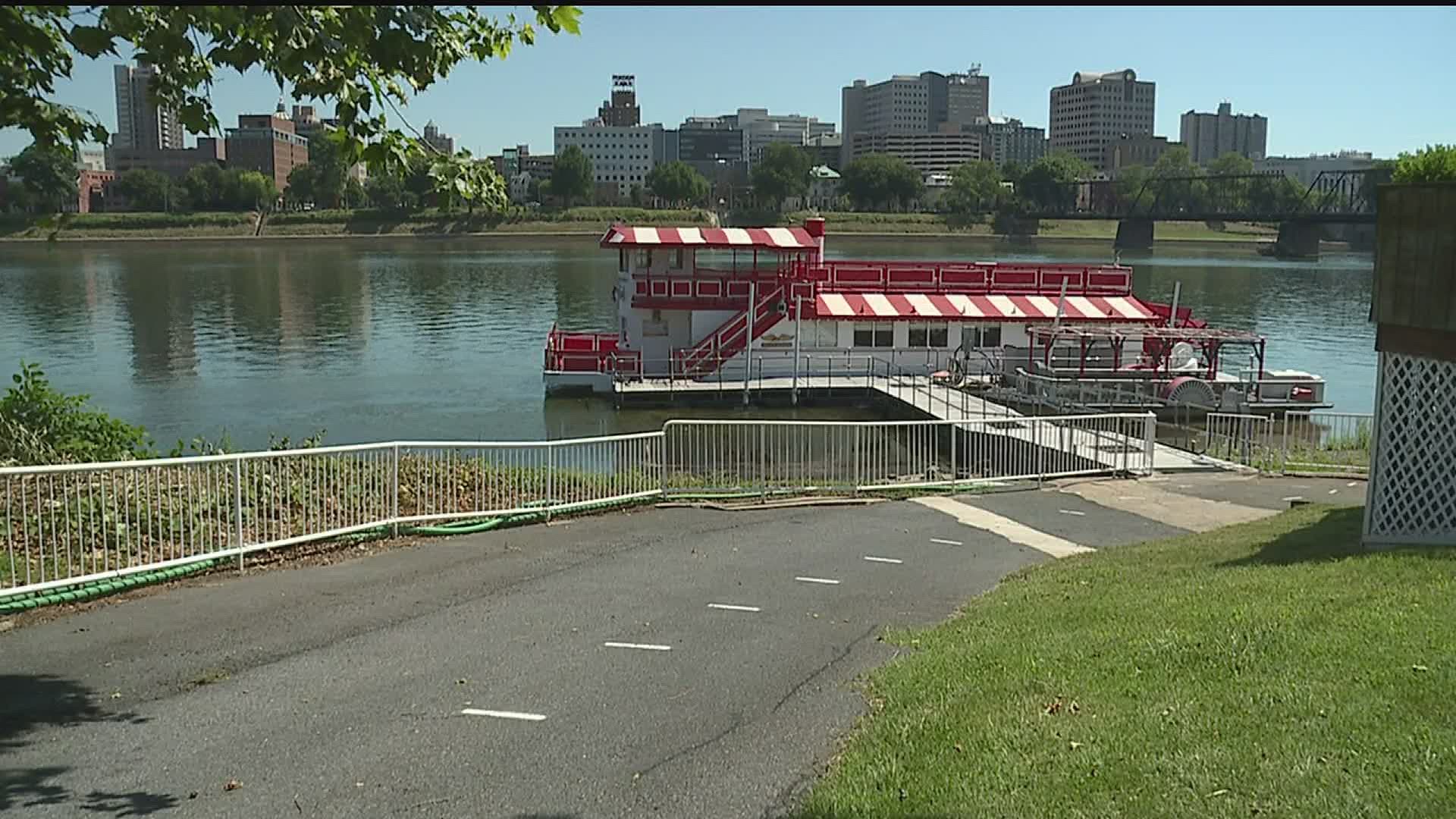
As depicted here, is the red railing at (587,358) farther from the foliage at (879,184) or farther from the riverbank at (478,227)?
the foliage at (879,184)

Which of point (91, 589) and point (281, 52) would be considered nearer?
point (281, 52)

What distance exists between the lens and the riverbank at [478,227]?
5477 inches

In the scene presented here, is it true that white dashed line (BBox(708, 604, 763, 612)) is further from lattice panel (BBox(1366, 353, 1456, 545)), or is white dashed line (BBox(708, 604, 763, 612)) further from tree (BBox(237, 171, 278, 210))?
tree (BBox(237, 171, 278, 210))

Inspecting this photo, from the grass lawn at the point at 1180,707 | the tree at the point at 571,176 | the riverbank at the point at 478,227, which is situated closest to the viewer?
the grass lawn at the point at 1180,707

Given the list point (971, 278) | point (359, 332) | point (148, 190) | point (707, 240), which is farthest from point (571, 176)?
point (707, 240)

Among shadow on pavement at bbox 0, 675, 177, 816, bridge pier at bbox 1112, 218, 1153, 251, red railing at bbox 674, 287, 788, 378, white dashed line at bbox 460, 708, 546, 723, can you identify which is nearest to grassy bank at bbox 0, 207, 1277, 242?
bridge pier at bbox 1112, 218, 1153, 251

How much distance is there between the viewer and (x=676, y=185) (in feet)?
621

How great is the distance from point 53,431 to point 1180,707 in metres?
13.0

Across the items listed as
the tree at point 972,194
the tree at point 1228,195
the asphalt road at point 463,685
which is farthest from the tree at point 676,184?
the asphalt road at point 463,685

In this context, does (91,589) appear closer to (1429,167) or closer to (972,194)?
(1429,167)

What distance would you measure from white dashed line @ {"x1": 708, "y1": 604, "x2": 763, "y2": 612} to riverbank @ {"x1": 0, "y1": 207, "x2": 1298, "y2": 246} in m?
122

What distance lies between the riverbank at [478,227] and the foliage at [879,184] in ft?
39.9

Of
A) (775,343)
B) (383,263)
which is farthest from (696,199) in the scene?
(775,343)

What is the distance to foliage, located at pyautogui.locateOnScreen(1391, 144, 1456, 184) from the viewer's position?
11811 millimetres
